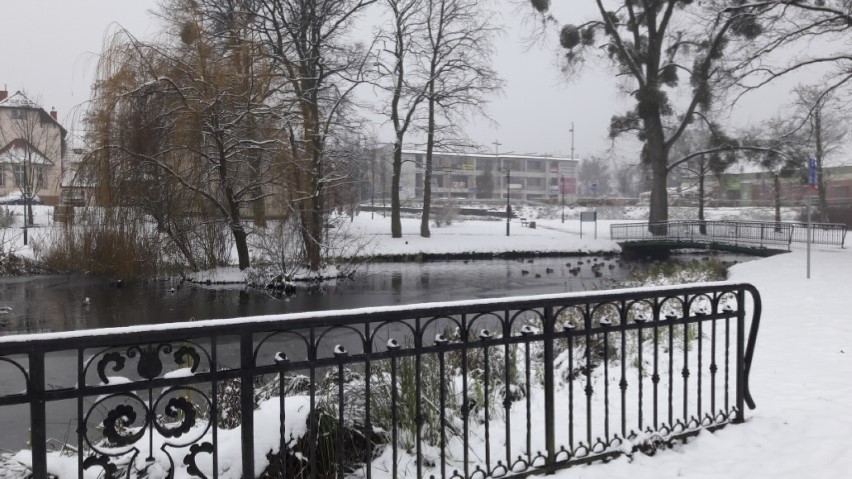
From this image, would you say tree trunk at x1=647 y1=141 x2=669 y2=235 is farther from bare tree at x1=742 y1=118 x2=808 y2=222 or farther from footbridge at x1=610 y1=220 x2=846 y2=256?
bare tree at x1=742 y1=118 x2=808 y2=222

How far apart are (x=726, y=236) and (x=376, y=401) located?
27787 millimetres

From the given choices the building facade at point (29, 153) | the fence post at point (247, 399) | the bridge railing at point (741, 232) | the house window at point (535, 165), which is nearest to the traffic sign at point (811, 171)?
the bridge railing at point (741, 232)

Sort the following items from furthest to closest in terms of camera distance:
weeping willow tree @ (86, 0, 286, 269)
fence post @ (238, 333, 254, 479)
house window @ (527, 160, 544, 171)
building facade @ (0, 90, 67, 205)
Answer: house window @ (527, 160, 544, 171) → building facade @ (0, 90, 67, 205) → weeping willow tree @ (86, 0, 286, 269) → fence post @ (238, 333, 254, 479)

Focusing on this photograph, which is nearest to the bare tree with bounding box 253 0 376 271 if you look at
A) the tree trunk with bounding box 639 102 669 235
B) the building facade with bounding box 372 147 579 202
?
the tree trunk with bounding box 639 102 669 235

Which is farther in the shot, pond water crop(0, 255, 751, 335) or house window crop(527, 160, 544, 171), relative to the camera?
house window crop(527, 160, 544, 171)

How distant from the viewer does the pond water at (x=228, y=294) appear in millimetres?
15750

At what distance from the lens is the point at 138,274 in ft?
70.5

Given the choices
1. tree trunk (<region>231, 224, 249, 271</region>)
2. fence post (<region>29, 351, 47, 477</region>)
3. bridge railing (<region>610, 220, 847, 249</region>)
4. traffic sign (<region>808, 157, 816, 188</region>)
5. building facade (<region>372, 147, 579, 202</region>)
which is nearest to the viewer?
fence post (<region>29, 351, 47, 477</region>)

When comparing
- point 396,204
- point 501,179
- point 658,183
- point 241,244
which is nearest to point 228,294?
point 241,244

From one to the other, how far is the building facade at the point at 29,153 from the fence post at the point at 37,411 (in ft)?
72.9

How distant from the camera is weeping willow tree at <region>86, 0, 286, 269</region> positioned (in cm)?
2097

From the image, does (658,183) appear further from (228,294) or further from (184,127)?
(184,127)

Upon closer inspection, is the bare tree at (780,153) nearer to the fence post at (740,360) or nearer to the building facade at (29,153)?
the fence post at (740,360)

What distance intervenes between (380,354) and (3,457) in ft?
8.96
